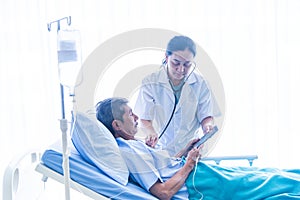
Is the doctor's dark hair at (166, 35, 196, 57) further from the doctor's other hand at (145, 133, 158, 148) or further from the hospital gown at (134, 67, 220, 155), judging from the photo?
the doctor's other hand at (145, 133, 158, 148)

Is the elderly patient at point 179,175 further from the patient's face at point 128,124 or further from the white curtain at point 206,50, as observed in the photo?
the white curtain at point 206,50

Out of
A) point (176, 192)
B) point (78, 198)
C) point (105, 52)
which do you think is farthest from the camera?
point (78, 198)

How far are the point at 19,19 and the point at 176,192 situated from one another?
1.42 m

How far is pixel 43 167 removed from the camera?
4.48ft

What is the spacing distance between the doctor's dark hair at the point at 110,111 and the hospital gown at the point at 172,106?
114 millimetres

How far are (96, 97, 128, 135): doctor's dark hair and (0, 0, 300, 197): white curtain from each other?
27.1 inches

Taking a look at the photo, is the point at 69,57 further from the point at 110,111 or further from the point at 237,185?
the point at 237,185

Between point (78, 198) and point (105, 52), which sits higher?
point (105, 52)

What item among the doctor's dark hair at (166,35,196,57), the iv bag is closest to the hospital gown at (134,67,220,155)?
the doctor's dark hair at (166,35,196,57)

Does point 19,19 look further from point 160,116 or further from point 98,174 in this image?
point 98,174

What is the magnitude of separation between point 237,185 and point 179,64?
577mm

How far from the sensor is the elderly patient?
145cm

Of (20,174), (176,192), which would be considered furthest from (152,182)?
(20,174)

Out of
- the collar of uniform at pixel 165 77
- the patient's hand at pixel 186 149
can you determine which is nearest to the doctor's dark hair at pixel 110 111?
the collar of uniform at pixel 165 77
